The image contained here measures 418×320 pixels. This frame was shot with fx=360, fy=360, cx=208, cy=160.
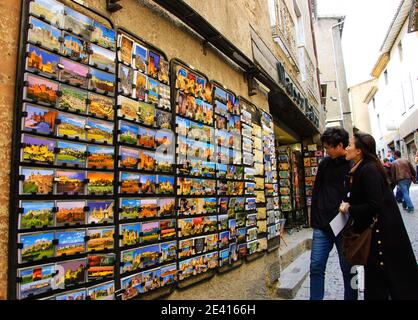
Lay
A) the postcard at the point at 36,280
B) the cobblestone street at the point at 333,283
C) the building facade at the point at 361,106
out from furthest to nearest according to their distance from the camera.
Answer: the building facade at the point at 361,106 → the cobblestone street at the point at 333,283 → the postcard at the point at 36,280

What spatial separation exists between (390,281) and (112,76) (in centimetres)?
242

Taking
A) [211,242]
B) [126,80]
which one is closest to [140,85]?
[126,80]

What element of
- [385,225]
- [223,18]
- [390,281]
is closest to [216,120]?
[223,18]

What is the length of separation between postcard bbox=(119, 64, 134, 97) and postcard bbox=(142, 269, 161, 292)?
4.17 ft

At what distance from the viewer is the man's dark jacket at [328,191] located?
3625mm

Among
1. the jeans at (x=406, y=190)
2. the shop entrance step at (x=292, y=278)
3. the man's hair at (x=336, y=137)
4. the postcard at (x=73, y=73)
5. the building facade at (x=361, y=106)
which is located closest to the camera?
the postcard at (x=73, y=73)

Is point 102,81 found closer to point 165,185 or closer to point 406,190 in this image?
point 165,185

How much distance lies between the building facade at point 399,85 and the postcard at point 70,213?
17.1 metres

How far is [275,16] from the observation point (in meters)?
6.71

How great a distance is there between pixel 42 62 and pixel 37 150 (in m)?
0.48

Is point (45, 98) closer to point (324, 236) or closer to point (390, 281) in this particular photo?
point (390, 281)

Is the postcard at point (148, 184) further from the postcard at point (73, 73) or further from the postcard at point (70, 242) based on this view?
the postcard at point (73, 73)

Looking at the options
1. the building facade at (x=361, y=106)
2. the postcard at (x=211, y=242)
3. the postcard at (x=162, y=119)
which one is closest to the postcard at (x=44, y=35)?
the postcard at (x=162, y=119)

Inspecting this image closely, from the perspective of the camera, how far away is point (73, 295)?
77.8 inches
